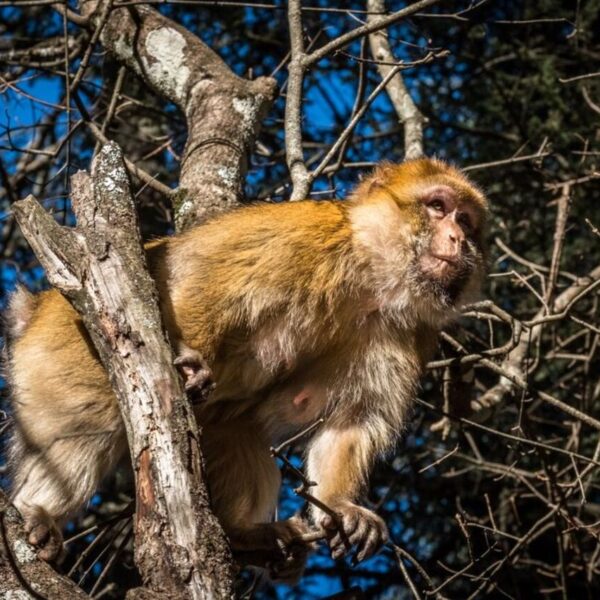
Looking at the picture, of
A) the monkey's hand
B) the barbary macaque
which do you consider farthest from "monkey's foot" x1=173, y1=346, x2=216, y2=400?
the monkey's hand

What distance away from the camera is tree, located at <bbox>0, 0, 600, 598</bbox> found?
4922mm

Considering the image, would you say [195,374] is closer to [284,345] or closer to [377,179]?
[284,345]

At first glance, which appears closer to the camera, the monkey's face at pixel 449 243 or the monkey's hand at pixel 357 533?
the monkey's hand at pixel 357 533

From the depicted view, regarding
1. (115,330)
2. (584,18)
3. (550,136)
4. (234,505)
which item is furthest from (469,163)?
(115,330)

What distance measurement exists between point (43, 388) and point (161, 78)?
217 cm

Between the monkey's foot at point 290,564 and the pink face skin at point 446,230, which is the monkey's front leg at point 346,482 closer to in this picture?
the monkey's foot at point 290,564

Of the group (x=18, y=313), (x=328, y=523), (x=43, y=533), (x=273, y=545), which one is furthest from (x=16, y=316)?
(x=328, y=523)

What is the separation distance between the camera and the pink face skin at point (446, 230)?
481 cm

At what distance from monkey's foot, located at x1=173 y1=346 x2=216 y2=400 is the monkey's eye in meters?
1.50

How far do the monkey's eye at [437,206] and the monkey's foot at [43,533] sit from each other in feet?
7.55

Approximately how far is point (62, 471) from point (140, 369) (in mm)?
1155

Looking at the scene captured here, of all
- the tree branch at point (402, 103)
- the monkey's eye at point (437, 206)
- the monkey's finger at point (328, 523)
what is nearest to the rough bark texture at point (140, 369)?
the monkey's finger at point (328, 523)

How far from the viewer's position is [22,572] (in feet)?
11.2

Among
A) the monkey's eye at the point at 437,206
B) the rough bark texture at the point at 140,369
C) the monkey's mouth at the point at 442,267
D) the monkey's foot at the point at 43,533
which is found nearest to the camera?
the rough bark texture at the point at 140,369
